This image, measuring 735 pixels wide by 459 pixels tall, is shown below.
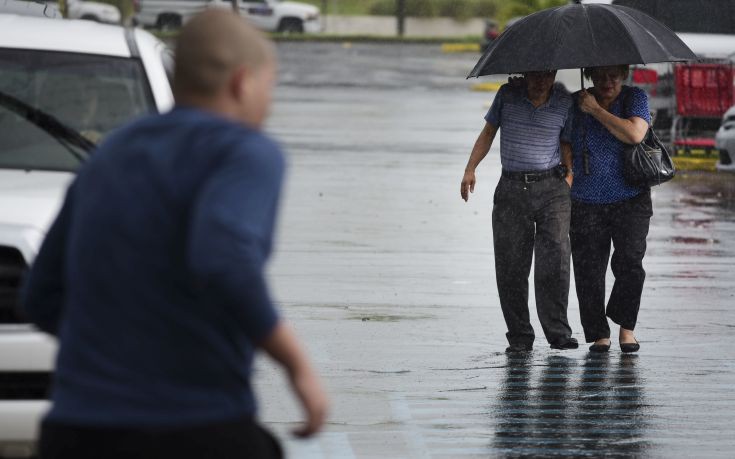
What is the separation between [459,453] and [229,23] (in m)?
3.56

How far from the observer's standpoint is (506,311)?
841 cm

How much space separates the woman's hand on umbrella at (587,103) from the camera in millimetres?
8133

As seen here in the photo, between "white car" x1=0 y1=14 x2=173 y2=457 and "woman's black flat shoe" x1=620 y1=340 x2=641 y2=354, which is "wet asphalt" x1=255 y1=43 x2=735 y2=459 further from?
"white car" x1=0 y1=14 x2=173 y2=457

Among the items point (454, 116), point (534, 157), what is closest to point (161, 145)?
point (534, 157)

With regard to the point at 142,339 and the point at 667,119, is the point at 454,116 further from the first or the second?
the point at 142,339

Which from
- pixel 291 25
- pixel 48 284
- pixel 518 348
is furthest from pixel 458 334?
pixel 291 25

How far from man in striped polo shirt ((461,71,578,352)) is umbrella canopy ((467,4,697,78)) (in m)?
0.14

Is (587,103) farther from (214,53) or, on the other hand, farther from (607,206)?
(214,53)

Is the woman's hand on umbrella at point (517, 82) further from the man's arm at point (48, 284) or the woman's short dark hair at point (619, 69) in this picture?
the man's arm at point (48, 284)

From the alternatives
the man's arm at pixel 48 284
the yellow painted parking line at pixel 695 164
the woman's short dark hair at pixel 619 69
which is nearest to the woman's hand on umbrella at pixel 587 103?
the woman's short dark hair at pixel 619 69

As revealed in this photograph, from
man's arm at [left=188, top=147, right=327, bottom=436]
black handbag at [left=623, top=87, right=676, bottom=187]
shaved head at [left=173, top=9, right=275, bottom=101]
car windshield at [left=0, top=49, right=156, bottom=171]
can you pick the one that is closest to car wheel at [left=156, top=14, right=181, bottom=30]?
black handbag at [left=623, top=87, right=676, bottom=187]

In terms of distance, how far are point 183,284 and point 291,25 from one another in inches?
1896

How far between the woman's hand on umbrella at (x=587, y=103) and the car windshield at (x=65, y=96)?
8.28 feet

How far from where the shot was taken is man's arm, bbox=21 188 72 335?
3.36m
